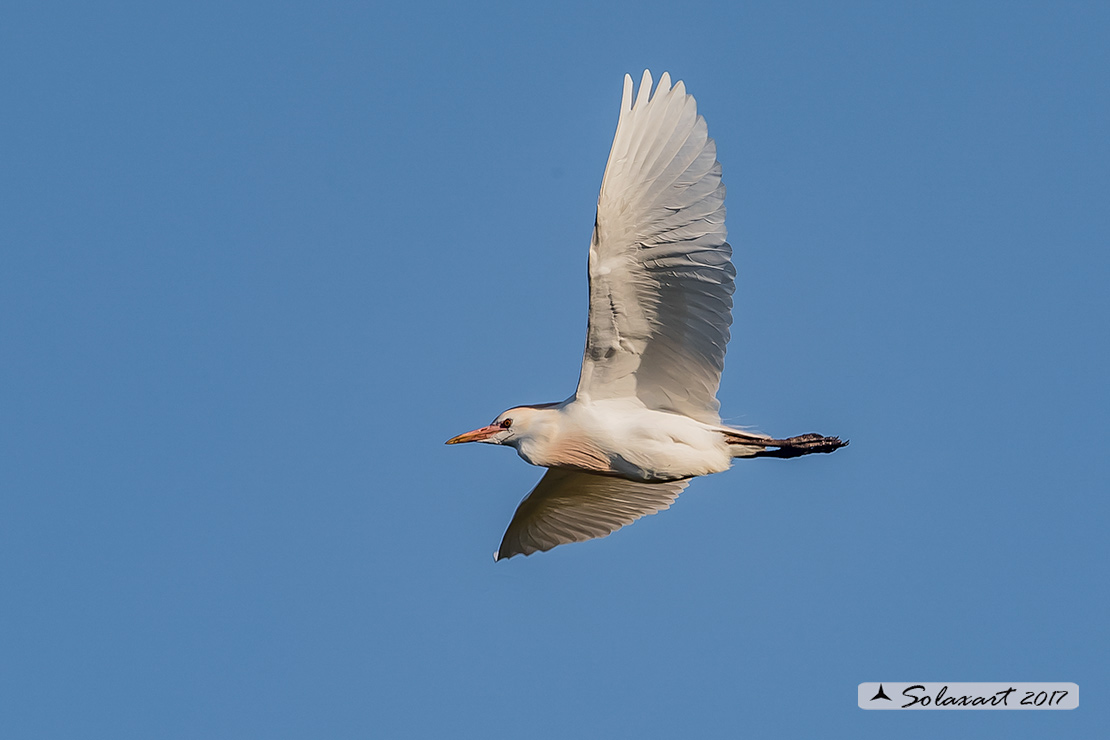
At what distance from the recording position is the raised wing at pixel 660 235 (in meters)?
11.2

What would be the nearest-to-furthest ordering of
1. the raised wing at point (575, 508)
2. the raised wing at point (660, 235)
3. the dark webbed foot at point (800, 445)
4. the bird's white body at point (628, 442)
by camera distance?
the raised wing at point (660, 235) → the bird's white body at point (628, 442) → the dark webbed foot at point (800, 445) → the raised wing at point (575, 508)

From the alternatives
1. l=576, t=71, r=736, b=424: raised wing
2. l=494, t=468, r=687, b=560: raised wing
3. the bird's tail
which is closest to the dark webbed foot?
the bird's tail

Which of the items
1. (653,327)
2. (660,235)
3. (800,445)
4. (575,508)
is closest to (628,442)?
(653,327)

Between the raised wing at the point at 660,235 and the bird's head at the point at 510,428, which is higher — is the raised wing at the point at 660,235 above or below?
above

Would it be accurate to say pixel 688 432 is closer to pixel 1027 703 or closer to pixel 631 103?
pixel 631 103

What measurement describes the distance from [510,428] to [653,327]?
1.79 m

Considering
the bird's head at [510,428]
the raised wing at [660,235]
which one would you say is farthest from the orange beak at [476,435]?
the raised wing at [660,235]

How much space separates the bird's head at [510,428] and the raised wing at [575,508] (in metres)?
1.35

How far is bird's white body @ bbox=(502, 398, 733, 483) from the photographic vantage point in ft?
40.6

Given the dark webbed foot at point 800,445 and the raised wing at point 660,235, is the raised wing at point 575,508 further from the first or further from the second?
the raised wing at point 660,235

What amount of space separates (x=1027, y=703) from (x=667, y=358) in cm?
513

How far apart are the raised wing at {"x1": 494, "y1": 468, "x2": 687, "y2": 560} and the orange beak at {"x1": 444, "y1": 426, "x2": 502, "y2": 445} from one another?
→ 54.1 inches

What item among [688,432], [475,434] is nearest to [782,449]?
[688,432]

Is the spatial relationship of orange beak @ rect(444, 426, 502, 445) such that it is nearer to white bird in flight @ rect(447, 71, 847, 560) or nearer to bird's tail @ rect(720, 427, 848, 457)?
white bird in flight @ rect(447, 71, 847, 560)
